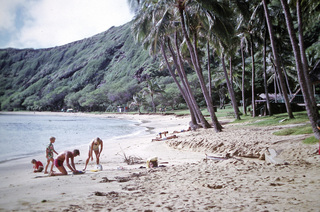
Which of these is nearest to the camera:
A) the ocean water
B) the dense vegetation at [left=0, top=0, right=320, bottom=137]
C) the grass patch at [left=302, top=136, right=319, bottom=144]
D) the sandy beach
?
the sandy beach

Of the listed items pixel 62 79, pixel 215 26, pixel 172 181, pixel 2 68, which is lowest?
pixel 172 181

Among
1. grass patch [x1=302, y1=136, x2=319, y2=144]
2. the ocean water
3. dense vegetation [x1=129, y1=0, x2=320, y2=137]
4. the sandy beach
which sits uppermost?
dense vegetation [x1=129, y1=0, x2=320, y2=137]

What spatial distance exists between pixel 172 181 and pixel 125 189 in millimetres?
1035

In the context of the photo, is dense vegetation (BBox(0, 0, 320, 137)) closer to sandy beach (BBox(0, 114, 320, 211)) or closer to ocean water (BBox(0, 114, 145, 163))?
sandy beach (BBox(0, 114, 320, 211))

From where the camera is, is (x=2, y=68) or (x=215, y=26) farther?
(x=2, y=68)

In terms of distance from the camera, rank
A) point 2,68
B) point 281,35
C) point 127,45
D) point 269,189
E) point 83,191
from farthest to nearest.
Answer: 1. point 2,68
2. point 127,45
3. point 281,35
4. point 83,191
5. point 269,189

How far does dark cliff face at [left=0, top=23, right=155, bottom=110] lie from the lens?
3301 inches

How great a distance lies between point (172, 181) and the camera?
4875 millimetres

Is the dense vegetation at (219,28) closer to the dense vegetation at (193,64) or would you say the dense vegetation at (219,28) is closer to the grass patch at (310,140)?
the dense vegetation at (193,64)

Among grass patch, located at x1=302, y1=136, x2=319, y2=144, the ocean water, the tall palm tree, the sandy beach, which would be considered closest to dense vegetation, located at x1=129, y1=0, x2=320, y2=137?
the tall palm tree

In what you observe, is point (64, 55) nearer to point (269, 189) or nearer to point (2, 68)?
point (2, 68)

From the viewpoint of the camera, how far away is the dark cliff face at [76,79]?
8384 centimetres

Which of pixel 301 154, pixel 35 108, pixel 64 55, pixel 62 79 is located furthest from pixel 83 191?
pixel 64 55

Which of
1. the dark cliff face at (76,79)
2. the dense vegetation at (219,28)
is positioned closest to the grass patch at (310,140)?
the dense vegetation at (219,28)
